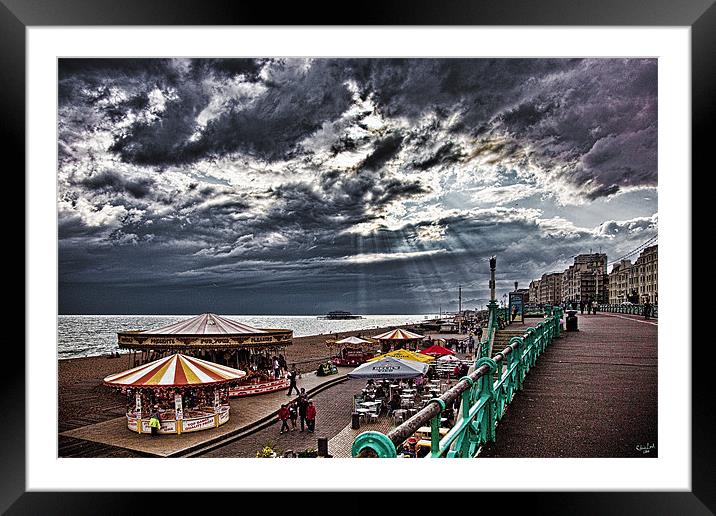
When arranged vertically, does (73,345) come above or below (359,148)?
below

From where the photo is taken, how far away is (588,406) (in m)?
3.30

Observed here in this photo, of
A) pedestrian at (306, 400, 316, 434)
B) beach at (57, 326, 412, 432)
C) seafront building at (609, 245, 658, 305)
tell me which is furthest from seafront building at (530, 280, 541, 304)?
pedestrian at (306, 400, 316, 434)

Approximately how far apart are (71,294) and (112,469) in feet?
5.28

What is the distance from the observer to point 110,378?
4.73 meters

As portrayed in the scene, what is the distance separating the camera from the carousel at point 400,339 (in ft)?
18.9

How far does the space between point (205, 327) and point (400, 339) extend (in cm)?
218

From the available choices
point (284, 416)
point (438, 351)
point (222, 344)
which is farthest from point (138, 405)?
point (438, 351)

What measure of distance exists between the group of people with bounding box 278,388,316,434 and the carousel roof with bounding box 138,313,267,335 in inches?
51.4

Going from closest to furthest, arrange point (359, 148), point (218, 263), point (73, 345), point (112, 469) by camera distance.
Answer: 1. point (112, 469)
2. point (73, 345)
3. point (359, 148)
4. point (218, 263)
